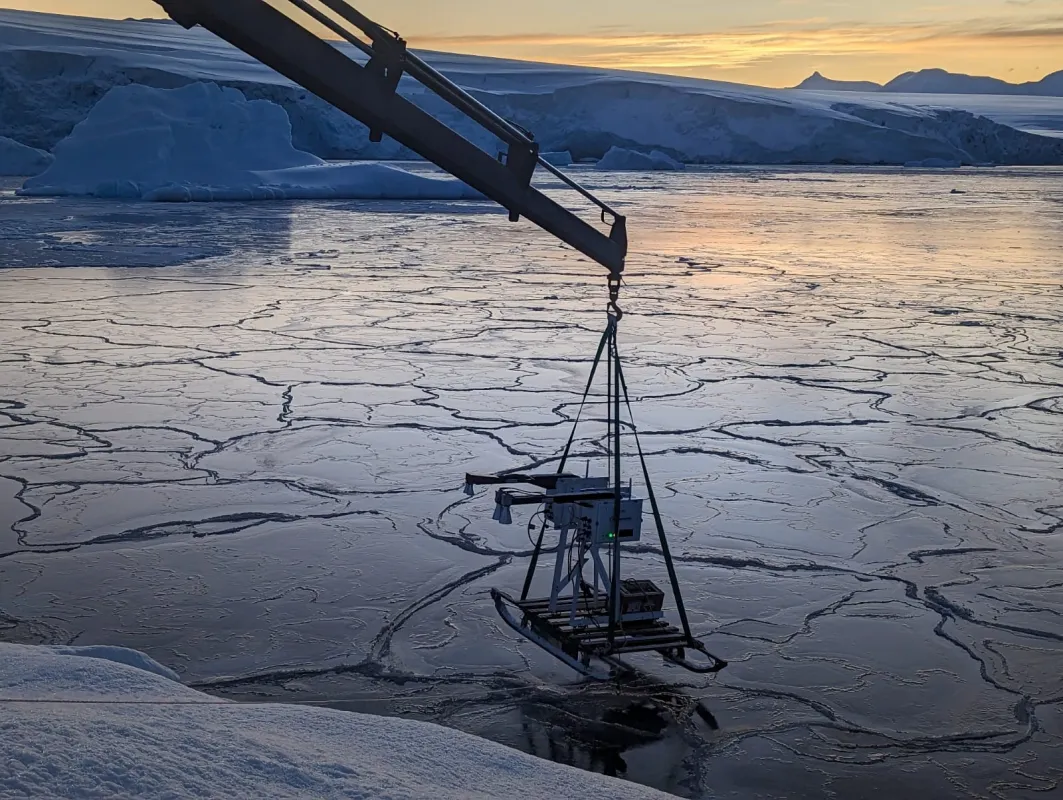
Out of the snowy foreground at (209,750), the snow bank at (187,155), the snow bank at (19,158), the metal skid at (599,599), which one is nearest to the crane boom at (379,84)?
the metal skid at (599,599)

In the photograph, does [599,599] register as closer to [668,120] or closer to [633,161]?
[633,161]

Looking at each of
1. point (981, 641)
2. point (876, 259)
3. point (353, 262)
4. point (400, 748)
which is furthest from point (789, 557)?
point (876, 259)

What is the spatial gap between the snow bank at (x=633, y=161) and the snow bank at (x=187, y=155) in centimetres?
1818

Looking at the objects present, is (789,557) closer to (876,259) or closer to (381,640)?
(381,640)

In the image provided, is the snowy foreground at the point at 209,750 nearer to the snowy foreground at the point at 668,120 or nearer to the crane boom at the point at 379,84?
the crane boom at the point at 379,84

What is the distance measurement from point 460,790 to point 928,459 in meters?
4.70

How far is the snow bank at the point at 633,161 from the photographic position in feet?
154

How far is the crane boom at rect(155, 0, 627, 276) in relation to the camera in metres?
3.29

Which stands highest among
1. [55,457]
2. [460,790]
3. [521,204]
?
[521,204]

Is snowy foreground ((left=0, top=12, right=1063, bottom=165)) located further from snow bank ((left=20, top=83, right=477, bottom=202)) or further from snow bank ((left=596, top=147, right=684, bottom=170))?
snow bank ((left=20, top=83, right=477, bottom=202))

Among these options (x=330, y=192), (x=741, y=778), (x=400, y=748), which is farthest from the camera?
(x=330, y=192)

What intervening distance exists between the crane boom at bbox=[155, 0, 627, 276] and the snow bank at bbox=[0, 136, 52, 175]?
37.7 metres

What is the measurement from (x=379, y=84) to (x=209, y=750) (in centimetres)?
200

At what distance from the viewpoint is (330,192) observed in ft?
96.7
